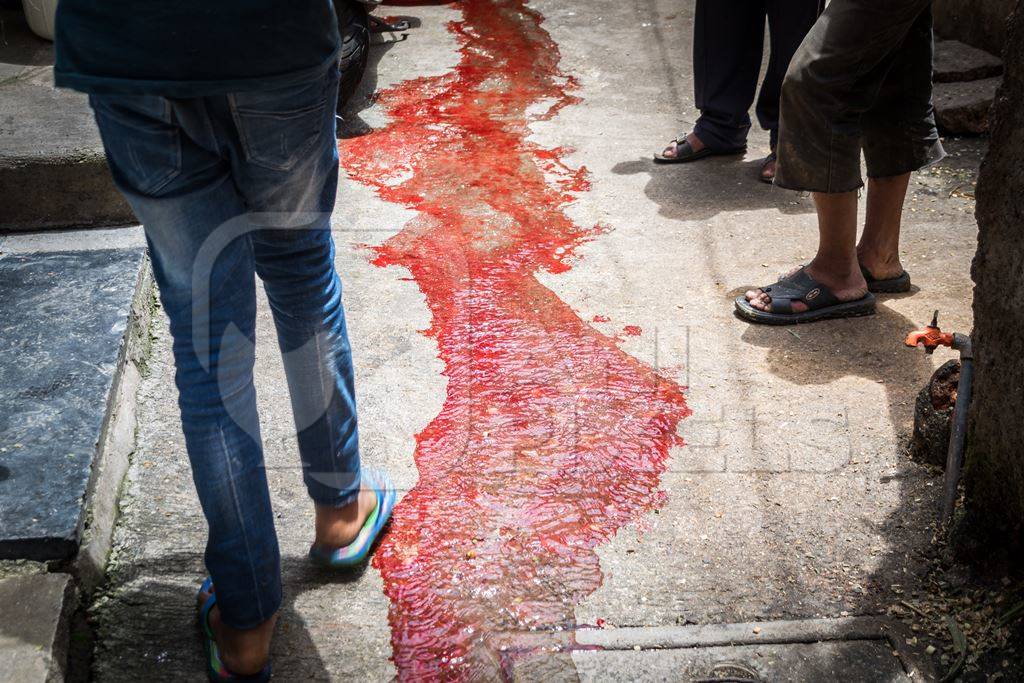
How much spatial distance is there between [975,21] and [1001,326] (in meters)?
4.07

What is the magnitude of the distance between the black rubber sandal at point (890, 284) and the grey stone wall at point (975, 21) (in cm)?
246

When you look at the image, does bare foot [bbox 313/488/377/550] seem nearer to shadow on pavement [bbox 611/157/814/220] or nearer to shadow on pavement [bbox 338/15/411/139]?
shadow on pavement [bbox 611/157/814/220]

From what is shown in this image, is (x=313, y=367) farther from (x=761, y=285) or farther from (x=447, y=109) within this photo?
(x=447, y=109)

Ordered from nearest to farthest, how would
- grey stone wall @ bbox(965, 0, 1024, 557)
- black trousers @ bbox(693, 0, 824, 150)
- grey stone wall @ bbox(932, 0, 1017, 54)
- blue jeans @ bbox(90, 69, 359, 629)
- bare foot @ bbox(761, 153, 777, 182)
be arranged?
blue jeans @ bbox(90, 69, 359, 629)
grey stone wall @ bbox(965, 0, 1024, 557)
bare foot @ bbox(761, 153, 777, 182)
black trousers @ bbox(693, 0, 824, 150)
grey stone wall @ bbox(932, 0, 1017, 54)

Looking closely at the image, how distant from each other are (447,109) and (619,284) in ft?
6.54

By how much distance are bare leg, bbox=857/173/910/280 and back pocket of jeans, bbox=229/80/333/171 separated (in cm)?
220

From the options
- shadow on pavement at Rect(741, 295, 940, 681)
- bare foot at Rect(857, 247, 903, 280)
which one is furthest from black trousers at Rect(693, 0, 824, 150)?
shadow on pavement at Rect(741, 295, 940, 681)

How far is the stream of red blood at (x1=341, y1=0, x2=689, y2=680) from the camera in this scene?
214 cm

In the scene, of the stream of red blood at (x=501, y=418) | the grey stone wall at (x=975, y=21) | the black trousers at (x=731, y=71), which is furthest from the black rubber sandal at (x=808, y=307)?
the grey stone wall at (x=975, y=21)

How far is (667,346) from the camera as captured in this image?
3084 millimetres

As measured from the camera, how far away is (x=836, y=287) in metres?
3.20

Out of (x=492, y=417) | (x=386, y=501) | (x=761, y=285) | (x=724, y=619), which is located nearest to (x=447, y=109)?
(x=761, y=285)

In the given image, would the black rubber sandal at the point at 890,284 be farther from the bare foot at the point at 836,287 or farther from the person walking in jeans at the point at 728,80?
the person walking in jeans at the point at 728,80

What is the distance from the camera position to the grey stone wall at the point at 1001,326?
1.93 metres
